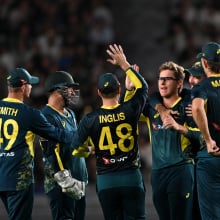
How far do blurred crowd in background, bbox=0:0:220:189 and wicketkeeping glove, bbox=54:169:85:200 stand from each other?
7.16 metres

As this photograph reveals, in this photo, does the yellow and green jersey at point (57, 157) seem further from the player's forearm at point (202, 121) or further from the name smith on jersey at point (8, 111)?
the player's forearm at point (202, 121)

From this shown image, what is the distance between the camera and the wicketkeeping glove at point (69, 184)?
30.7 ft

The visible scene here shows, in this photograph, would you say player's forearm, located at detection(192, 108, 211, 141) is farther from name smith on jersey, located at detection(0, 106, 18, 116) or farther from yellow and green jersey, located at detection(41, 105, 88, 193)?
name smith on jersey, located at detection(0, 106, 18, 116)

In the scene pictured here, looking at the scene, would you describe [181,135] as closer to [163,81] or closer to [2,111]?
[163,81]

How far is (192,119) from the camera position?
9125mm

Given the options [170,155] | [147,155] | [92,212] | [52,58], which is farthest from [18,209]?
[52,58]

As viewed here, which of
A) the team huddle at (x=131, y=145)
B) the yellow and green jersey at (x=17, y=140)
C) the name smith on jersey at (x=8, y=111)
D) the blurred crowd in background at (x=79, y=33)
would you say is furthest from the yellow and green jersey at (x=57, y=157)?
the blurred crowd in background at (x=79, y=33)

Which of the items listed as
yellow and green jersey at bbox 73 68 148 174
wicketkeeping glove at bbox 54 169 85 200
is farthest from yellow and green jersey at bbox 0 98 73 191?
yellow and green jersey at bbox 73 68 148 174

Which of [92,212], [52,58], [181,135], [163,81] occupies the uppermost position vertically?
[52,58]

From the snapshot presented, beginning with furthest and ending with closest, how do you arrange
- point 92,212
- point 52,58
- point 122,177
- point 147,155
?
1. point 52,58
2. point 147,155
3. point 92,212
4. point 122,177

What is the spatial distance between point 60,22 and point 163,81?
28.4 ft

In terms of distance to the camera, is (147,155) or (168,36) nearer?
(147,155)

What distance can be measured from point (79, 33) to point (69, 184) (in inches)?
333

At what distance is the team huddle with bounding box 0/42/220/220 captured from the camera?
28.8 feet
